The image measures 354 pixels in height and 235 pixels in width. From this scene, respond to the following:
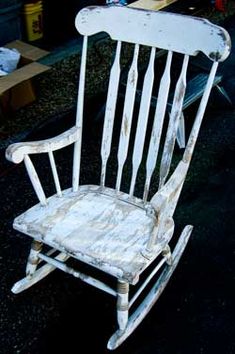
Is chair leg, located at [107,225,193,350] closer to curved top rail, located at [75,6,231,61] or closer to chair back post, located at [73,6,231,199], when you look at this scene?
chair back post, located at [73,6,231,199]

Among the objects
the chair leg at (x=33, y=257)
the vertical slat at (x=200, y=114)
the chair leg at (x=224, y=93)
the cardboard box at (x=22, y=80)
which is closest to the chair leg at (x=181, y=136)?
the chair leg at (x=224, y=93)

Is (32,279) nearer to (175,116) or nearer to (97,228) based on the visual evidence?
(97,228)

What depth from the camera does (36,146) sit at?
1.69 meters

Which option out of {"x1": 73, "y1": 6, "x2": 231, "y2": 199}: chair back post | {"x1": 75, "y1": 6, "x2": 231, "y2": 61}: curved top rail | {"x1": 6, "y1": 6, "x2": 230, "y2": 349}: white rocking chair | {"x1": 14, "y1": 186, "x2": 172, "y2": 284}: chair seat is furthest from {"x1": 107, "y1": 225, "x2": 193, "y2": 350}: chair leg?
{"x1": 75, "y1": 6, "x2": 231, "y2": 61}: curved top rail

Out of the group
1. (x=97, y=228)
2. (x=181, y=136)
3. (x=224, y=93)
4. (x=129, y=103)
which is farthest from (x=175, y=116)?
(x=224, y=93)

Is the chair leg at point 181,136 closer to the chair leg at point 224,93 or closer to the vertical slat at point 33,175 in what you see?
the chair leg at point 224,93

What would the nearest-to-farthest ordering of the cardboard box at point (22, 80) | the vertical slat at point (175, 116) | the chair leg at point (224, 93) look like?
1. the vertical slat at point (175, 116)
2. the cardboard box at point (22, 80)
3. the chair leg at point (224, 93)

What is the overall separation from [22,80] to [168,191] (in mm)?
1773

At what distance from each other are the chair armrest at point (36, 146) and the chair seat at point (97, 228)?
0.76 ft

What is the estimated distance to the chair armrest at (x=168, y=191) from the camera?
1.40m

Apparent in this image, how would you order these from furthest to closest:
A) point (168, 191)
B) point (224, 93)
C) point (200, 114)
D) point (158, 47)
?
1. point (224, 93)
2. point (158, 47)
3. point (200, 114)
4. point (168, 191)

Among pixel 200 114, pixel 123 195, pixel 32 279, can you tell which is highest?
pixel 200 114

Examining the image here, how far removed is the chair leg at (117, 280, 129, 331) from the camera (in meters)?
1.64

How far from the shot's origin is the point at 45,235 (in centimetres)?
167
